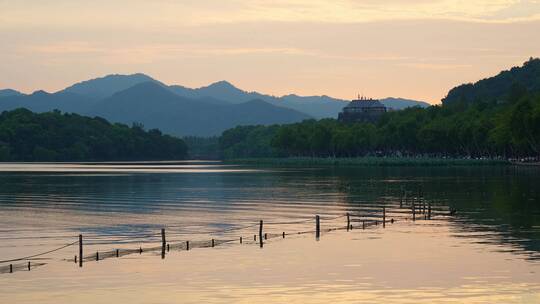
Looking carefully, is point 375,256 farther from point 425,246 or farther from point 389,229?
point 389,229

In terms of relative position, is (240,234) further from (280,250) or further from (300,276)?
(300,276)

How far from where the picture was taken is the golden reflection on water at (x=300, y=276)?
43.9 metres

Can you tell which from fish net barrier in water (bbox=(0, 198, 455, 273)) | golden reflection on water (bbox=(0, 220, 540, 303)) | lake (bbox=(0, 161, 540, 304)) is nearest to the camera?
golden reflection on water (bbox=(0, 220, 540, 303))

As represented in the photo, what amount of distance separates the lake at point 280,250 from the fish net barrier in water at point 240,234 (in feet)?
0.59

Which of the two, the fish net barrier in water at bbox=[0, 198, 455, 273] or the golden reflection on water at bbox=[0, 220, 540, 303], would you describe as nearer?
the golden reflection on water at bbox=[0, 220, 540, 303]

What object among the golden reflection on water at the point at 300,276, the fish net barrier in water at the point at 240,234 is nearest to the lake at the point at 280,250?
the golden reflection on water at the point at 300,276

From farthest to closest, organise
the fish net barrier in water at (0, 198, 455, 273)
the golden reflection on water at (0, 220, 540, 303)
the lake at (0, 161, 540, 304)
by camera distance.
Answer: the fish net barrier in water at (0, 198, 455, 273)
the lake at (0, 161, 540, 304)
the golden reflection on water at (0, 220, 540, 303)

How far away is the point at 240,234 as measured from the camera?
7319 cm

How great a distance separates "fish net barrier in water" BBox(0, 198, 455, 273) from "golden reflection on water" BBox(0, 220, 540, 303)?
1513mm

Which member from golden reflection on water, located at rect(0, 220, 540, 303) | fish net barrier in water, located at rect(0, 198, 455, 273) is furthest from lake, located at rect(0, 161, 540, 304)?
fish net barrier in water, located at rect(0, 198, 455, 273)

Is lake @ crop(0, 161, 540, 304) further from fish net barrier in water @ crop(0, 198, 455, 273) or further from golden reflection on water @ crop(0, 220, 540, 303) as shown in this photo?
fish net barrier in water @ crop(0, 198, 455, 273)

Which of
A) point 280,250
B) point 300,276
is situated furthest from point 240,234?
point 300,276

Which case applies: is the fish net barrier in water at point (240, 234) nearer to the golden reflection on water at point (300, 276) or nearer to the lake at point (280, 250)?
the lake at point (280, 250)

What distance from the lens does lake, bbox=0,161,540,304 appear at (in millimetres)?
45188
